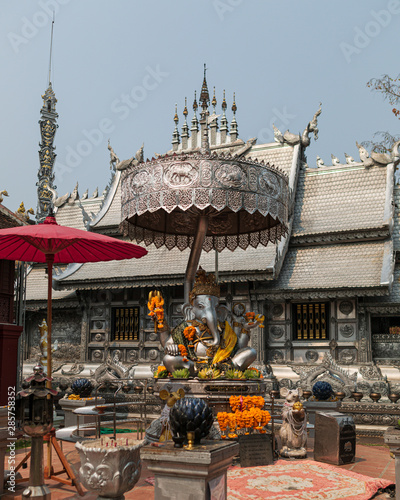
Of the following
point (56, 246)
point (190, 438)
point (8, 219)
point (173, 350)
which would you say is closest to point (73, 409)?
point (173, 350)

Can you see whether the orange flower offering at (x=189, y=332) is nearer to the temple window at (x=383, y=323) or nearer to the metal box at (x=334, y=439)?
the metal box at (x=334, y=439)

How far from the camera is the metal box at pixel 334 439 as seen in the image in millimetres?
9141

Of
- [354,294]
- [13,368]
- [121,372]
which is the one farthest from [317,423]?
[121,372]

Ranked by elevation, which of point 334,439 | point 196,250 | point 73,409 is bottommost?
point 73,409

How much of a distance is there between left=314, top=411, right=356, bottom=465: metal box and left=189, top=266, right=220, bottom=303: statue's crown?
318 cm

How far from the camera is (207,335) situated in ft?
35.6

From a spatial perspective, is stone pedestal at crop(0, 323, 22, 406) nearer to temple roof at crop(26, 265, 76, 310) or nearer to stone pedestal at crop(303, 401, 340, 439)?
stone pedestal at crop(303, 401, 340, 439)

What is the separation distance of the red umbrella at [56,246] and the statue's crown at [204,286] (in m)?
2.50

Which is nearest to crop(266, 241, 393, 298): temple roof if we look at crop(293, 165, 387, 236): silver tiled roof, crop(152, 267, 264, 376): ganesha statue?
crop(293, 165, 387, 236): silver tiled roof

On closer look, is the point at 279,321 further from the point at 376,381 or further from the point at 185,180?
the point at 185,180

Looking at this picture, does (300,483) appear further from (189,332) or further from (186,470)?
(189,332)

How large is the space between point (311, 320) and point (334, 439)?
349 inches

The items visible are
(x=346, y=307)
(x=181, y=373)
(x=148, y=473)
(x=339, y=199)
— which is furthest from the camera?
(x=339, y=199)

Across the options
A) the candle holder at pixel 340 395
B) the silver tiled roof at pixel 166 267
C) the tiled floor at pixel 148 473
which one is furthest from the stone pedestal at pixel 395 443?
the silver tiled roof at pixel 166 267
